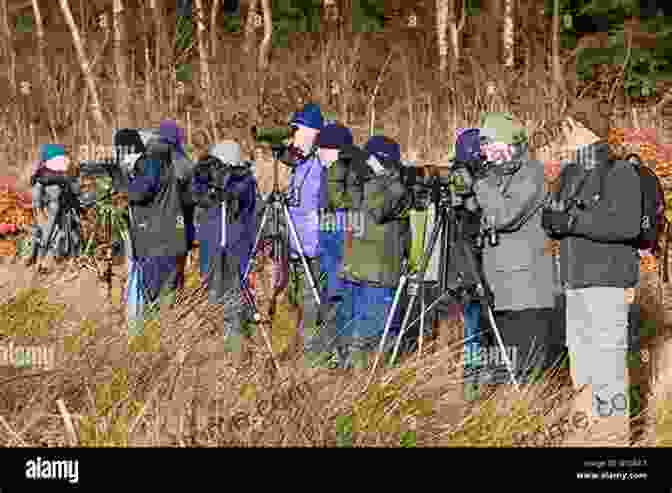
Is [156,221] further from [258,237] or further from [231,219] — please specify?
[258,237]

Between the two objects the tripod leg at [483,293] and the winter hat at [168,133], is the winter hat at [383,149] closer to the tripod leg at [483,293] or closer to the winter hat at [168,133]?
the tripod leg at [483,293]

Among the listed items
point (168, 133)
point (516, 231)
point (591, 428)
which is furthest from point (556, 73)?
point (591, 428)

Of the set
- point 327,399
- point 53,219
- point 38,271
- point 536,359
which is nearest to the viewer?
point 327,399

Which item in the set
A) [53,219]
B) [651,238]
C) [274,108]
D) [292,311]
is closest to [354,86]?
[274,108]

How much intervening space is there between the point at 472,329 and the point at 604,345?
1150 millimetres

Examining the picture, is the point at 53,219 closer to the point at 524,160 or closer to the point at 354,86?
the point at 524,160

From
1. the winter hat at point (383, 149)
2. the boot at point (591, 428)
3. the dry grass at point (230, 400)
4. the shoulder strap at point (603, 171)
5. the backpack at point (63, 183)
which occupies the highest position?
the winter hat at point (383, 149)

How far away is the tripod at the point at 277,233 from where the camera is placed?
32.0 feet

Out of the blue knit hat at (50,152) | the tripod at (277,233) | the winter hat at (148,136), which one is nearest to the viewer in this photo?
the tripod at (277,233)

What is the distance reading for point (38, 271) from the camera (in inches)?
359

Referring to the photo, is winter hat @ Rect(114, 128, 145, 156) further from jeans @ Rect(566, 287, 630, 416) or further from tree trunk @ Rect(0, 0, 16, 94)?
tree trunk @ Rect(0, 0, 16, 94)

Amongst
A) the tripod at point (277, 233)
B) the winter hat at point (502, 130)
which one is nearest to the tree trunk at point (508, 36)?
the tripod at point (277, 233)

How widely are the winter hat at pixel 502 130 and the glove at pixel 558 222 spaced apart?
0.47 metres
